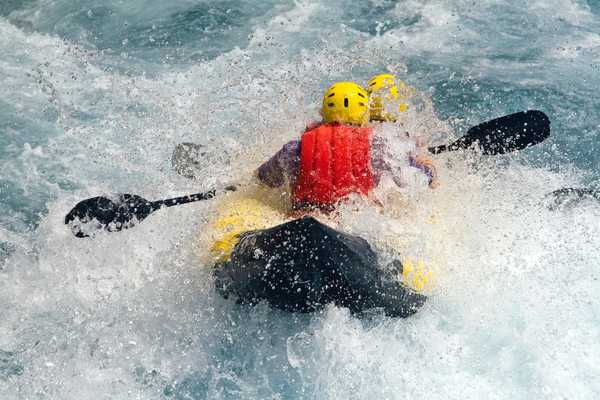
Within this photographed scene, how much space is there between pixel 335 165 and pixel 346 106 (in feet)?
2.00

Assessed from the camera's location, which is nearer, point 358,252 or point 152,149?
point 358,252

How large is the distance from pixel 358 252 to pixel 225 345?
3.65 ft

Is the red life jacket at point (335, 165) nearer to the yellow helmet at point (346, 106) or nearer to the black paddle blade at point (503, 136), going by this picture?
the yellow helmet at point (346, 106)

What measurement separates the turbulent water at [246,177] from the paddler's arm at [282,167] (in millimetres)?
574

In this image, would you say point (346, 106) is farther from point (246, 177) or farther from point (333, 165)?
point (246, 177)

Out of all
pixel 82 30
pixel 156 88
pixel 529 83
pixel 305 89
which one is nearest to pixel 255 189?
pixel 305 89

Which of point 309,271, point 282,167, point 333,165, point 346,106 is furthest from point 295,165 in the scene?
point 309,271

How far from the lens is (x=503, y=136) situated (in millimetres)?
5375

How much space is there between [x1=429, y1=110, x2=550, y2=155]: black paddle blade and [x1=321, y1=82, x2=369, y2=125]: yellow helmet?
871mm

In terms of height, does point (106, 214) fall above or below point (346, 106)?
below

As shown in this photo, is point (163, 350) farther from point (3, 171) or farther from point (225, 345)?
point (3, 171)

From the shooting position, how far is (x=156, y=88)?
755 cm

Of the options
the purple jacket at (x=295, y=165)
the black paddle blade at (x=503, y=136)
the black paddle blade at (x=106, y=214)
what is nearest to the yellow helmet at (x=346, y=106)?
the purple jacket at (x=295, y=165)

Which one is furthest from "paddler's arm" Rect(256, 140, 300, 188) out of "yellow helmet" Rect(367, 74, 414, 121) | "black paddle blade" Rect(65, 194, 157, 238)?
"yellow helmet" Rect(367, 74, 414, 121)
